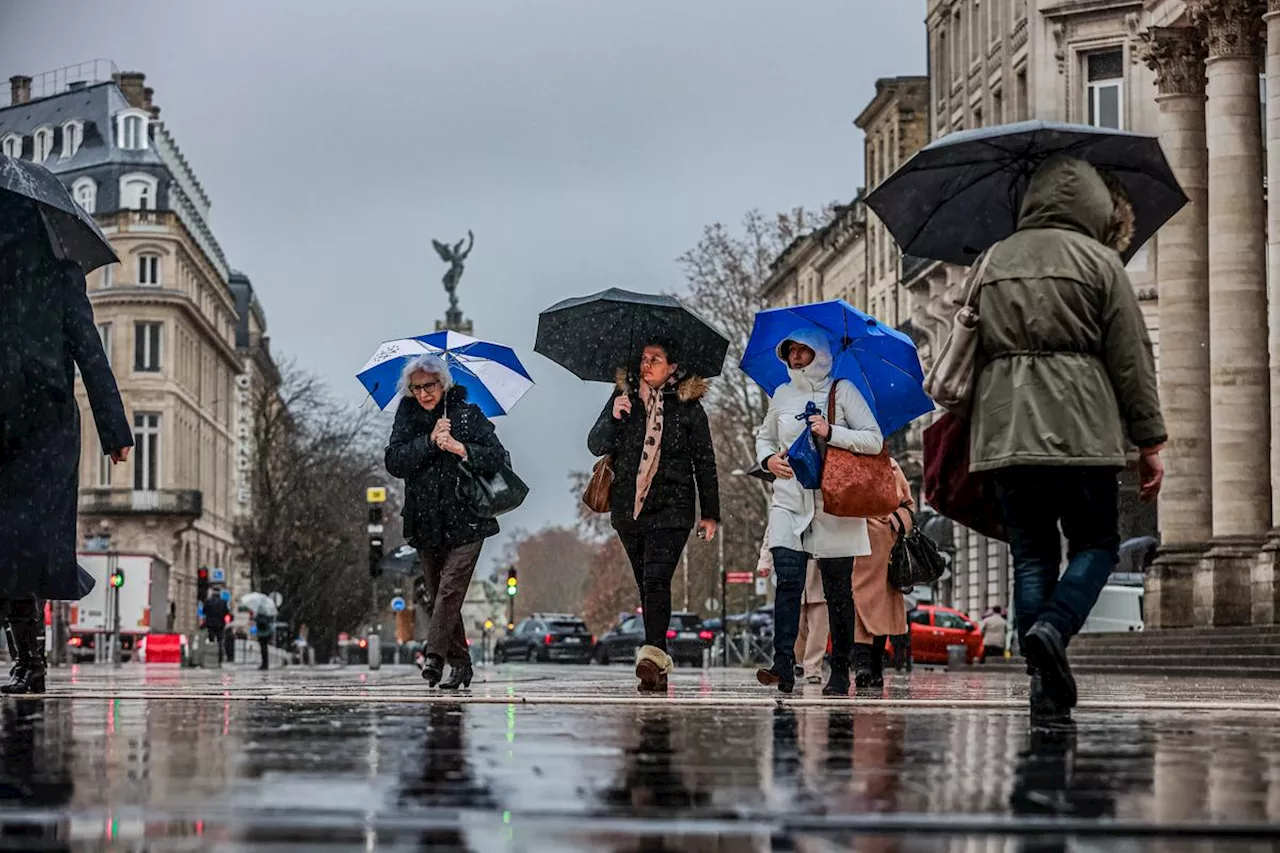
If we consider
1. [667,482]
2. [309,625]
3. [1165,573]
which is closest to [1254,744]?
[667,482]

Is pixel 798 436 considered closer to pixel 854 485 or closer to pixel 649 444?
pixel 854 485

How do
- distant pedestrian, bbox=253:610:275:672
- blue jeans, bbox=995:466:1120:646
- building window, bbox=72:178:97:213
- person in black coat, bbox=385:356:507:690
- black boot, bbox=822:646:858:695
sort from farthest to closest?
building window, bbox=72:178:97:213, distant pedestrian, bbox=253:610:275:672, person in black coat, bbox=385:356:507:690, black boot, bbox=822:646:858:695, blue jeans, bbox=995:466:1120:646

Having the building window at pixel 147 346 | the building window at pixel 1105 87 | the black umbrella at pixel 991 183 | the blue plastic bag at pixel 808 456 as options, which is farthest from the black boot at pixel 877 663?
the building window at pixel 147 346

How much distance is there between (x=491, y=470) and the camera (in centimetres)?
1628

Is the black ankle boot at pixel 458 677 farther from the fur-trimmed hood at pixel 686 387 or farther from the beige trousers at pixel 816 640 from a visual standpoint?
the beige trousers at pixel 816 640

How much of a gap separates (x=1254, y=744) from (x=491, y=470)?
8265 millimetres

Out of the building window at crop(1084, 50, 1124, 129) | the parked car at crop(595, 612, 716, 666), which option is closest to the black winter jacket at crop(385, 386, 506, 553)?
Answer: the parked car at crop(595, 612, 716, 666)

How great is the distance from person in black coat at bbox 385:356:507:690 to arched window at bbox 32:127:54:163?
104634mm

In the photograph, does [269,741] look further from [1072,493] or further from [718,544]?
[718,544]

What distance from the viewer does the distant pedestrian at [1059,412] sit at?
1030 cm

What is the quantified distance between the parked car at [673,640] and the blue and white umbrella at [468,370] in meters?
37.2

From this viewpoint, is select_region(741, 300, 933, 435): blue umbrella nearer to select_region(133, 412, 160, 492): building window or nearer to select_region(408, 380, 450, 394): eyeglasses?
select_region(408, 380, 450, 394): eyeglasses

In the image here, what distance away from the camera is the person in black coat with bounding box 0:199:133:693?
12719mm

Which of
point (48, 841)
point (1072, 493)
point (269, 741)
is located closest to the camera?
point (48, 841)
